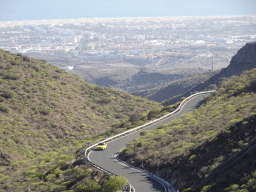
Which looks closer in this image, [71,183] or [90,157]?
[71,183]

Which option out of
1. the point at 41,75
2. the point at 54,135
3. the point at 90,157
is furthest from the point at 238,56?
the point at 90,157

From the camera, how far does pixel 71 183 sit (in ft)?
61.0

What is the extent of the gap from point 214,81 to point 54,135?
42393mm

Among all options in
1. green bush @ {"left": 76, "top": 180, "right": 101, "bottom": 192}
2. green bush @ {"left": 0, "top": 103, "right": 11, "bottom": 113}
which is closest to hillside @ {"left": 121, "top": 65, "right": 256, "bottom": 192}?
green bush @ {"left": 76, "top": 180, "right": 101, "bottom": 192}

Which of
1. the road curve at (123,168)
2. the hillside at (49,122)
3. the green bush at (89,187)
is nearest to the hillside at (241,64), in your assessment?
the hillside at (49,122)

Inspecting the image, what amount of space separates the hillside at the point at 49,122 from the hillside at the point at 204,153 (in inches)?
144

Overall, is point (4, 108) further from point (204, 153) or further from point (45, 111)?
point (204, 153)

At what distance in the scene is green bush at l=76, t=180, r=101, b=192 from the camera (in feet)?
54.0

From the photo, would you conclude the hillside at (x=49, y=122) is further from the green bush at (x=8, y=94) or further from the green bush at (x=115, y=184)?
the green bush at (x=115, y=184)

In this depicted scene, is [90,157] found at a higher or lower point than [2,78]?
lower

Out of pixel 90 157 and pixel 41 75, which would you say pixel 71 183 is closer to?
pixel 90 157

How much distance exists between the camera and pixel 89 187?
16625mm

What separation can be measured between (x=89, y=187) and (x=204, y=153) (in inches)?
247

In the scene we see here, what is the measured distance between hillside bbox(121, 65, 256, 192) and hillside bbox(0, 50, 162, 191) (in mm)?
3661
